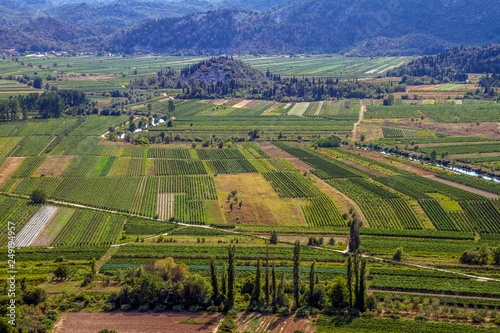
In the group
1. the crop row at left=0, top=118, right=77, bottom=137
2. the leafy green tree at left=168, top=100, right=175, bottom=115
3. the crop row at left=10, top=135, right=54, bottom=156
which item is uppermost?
the leafy green tree at left=168, top=100, right=175, bottom=115

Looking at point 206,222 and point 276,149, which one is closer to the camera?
point 206,222

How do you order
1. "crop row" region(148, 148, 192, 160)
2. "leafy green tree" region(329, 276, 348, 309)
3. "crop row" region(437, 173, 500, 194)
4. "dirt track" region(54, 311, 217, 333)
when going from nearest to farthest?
"dirt track" region(54, 311, 217, 333), "leafy green tree" region(329, 276, 348, 309), "crop row" region(437, 173, 500, 194), "crop row" region(148, 148, 192, 160)

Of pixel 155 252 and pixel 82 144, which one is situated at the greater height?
pixel 82 144

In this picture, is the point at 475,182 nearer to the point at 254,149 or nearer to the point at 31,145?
the point at 254,149

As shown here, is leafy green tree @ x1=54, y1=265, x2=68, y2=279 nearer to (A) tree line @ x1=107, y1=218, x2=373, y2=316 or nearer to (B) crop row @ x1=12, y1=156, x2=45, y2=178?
(A) tree line @ x1=107, y1=218, x2=373, y2=316

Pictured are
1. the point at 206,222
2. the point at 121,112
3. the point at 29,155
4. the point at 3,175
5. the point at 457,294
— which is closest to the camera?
the point at 457,294

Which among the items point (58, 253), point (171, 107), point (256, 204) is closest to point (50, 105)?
point (171, 107)

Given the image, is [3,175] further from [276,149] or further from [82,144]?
[276,149]

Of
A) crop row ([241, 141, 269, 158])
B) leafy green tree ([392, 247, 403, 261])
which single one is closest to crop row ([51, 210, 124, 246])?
leafy green tree ([392, 247, 403, 261])

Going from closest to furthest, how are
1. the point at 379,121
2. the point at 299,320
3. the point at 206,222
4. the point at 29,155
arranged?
the point at 299,320 → the point at 206,222 → the point at 29,155 → the point at 379,121

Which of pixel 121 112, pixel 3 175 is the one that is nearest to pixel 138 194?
pixel 3 175

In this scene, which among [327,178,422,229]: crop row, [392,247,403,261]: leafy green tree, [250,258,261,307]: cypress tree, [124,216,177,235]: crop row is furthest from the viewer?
[327,178,422,229]: crop row
